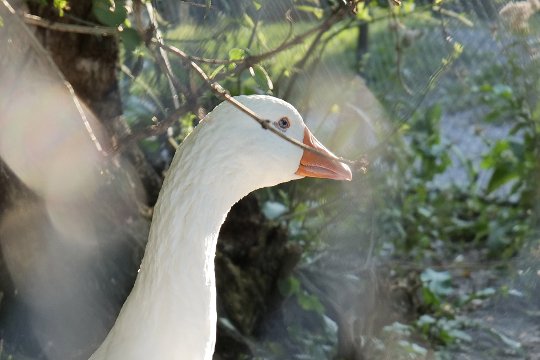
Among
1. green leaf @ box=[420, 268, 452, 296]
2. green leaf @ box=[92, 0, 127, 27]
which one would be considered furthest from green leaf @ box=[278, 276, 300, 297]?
green leaf @ box=[92, 0, 127, 27]

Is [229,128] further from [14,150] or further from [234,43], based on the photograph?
[234,43]

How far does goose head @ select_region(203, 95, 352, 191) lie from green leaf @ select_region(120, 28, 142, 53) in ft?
1.17

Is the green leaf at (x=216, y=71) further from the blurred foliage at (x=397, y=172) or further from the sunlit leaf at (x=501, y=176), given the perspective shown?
the sunlit leaf at (x=501, y=176)

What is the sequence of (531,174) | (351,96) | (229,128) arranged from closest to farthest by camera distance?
(229,128), (351,96), (531,174)

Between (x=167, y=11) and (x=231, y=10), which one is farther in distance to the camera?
(x=167, y=11)

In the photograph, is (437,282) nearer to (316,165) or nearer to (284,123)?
(316,165)

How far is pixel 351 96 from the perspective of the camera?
4398 mm

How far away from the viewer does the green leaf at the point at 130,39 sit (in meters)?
2.52

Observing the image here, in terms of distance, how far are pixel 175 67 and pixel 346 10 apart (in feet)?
4.69

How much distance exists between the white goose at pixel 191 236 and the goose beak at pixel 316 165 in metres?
0.14

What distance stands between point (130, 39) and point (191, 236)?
1.99 feet

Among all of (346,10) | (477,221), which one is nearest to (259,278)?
(346,10)

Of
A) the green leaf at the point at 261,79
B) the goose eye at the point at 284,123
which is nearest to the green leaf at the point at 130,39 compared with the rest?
the green leaf at the point at 261,79

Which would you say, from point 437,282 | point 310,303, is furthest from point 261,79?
point 437,282
